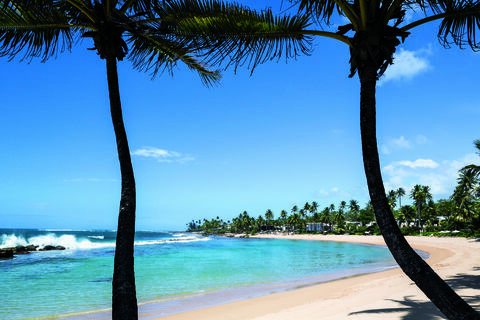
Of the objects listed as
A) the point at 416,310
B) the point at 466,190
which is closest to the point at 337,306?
the point at 416,310

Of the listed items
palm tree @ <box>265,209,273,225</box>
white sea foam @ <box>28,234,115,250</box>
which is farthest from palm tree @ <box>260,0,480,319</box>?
palm tree @ <box>265,209,273,225</box>

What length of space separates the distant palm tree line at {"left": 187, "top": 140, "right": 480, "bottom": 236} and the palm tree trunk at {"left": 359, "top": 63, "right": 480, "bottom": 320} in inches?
765

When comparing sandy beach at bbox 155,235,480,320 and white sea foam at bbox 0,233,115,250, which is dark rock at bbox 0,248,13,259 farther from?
sandy beach at bbox 155,235,480,320

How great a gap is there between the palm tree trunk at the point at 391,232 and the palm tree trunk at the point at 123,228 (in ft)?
8.31

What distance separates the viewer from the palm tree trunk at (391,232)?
Answer: 8.77 feet

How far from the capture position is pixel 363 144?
11.3 feet

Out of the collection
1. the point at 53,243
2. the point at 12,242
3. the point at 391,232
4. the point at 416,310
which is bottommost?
the point at 53,243

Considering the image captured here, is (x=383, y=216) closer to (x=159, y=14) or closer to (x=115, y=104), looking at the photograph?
(x=115, y=104)

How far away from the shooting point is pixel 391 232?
119 inches

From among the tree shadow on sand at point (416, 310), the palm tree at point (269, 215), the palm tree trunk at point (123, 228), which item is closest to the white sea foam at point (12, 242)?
the tree shadow on sand at point (416, 310)

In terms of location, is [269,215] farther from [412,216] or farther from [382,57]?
[382,57]

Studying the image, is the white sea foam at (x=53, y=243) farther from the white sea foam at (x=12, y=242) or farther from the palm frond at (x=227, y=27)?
the palm frond at (x=227, y=27)

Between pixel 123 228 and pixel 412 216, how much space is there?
8165 centimetres

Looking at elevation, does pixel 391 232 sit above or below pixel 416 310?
above
